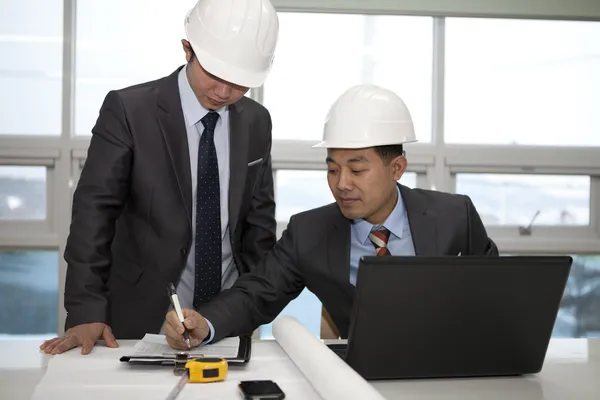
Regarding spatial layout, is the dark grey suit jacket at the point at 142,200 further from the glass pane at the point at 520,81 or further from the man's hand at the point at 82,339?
the glass pane at the point at 520,81

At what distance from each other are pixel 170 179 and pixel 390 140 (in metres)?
0.63

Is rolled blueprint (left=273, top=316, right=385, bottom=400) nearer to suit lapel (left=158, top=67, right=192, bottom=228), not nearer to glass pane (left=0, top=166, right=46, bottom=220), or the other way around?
suit lapel (left=158, top=67, right=192, bottom=228)

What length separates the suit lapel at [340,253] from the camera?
1976 millimetres

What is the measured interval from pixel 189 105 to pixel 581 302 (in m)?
2.95

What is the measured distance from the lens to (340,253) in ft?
6.59

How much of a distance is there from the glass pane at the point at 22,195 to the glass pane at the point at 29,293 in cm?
20

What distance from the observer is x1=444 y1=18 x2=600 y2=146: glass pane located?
409 cm

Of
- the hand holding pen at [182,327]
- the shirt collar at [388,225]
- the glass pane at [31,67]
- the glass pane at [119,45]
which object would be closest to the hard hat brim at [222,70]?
the shirt collar at [388,225]

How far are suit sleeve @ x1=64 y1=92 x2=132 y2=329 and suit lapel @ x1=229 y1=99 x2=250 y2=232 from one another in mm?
296

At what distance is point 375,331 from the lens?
1.36m

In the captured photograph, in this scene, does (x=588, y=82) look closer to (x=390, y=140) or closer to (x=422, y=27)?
(x=422, y=27)

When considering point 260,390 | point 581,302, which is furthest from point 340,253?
point 581,302

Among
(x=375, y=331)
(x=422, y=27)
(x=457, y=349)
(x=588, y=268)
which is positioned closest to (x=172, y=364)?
(x=375, y=331)

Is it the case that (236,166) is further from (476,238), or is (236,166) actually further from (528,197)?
(528,197)
